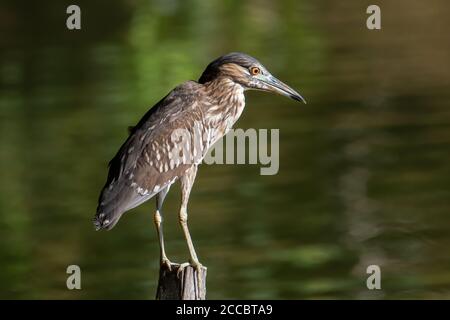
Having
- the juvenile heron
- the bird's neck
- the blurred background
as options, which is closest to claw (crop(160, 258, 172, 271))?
the juvenile heron

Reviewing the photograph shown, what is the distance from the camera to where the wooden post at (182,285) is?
7320mm

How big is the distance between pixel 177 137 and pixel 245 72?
57 cm

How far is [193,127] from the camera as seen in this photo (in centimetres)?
778

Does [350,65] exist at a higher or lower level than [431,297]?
higher

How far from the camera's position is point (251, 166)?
14.9m

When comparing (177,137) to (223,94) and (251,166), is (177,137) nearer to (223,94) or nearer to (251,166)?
(223,94)

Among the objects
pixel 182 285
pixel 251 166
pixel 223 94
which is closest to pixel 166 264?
pixel 182 285

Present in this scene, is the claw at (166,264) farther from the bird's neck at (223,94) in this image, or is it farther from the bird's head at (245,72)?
the bird's head at (245,72)

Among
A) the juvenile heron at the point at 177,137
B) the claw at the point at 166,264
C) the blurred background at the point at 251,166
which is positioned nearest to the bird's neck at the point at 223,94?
the juvenile heron at the point at 177,137

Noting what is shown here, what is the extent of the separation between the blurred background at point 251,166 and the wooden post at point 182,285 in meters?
4.02

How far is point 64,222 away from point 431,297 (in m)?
3.95
